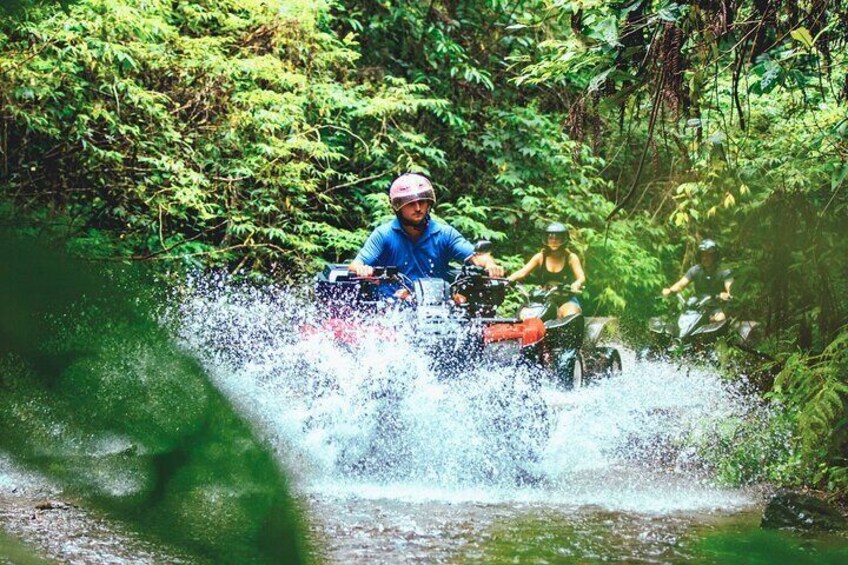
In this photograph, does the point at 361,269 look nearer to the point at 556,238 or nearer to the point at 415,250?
the point at 415,250

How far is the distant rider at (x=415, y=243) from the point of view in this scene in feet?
25.7

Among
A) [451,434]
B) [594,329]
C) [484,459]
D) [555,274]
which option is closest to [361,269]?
[451,434]

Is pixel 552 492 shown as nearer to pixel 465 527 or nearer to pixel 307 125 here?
pixel 465 527

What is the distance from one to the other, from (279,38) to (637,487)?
904 cm

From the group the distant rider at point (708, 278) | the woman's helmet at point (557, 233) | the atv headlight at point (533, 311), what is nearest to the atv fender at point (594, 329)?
the distant rider at point (708, 278)

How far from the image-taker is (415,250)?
26.7 feet

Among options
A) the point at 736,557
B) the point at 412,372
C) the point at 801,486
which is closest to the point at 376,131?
the point at 412,372

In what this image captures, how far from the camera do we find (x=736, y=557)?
170cm

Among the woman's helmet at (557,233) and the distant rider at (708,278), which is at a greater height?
the woman's helmet at (557,233)

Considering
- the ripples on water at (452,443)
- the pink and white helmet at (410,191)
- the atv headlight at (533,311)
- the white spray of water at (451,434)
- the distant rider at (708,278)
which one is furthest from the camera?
the distant rider at (708,278)

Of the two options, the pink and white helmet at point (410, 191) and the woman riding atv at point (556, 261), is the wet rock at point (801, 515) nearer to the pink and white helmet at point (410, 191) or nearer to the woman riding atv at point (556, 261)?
the pink and white helmet at point (410, 191)

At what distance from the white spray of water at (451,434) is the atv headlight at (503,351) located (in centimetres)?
9

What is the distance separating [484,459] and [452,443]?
0.76 ft

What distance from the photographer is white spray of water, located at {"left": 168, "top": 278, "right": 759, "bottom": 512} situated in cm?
620
